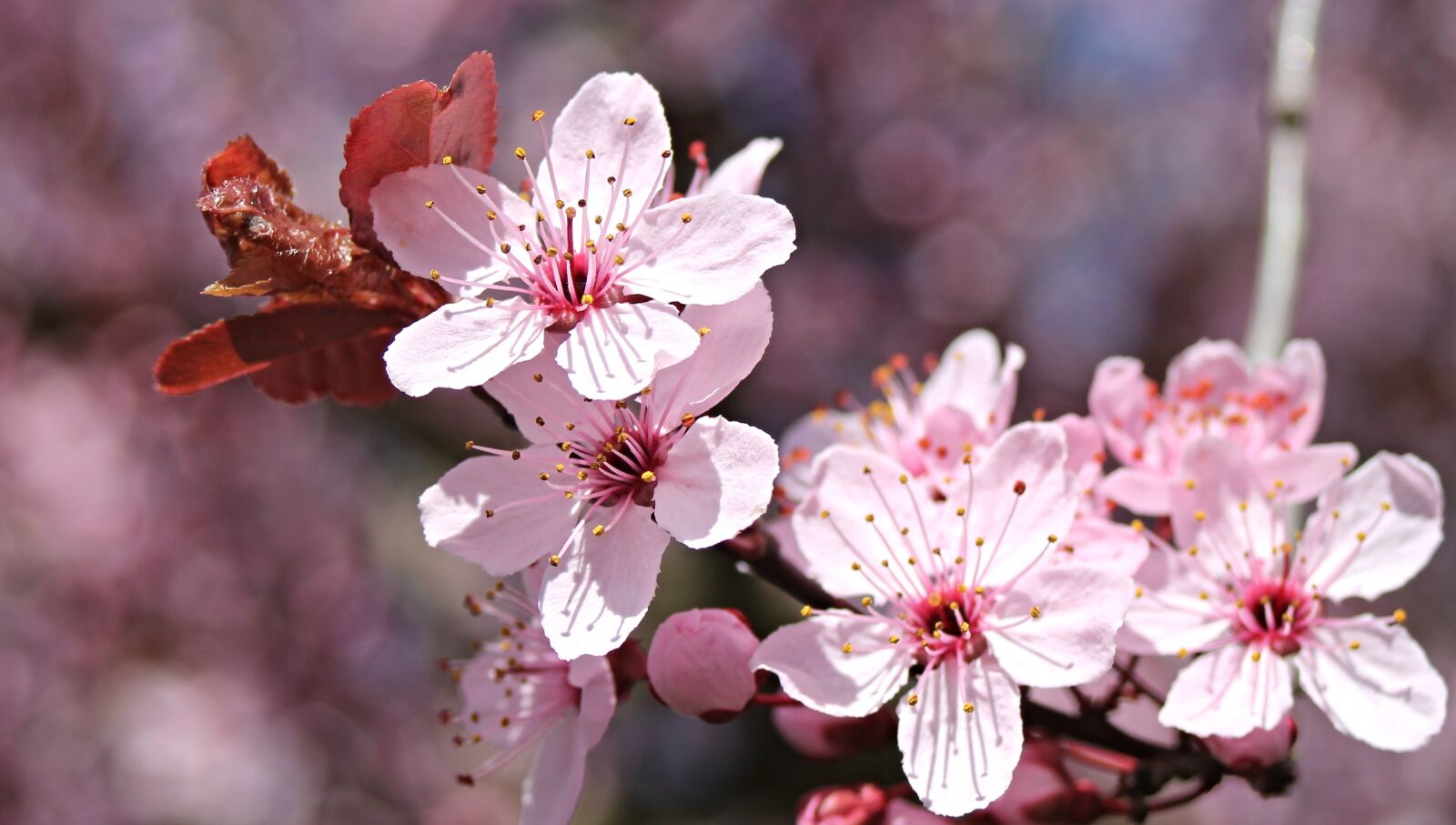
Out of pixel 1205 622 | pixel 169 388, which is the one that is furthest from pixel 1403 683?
pixel 169 388

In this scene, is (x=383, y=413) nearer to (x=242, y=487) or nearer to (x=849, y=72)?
(x=242, y=487)

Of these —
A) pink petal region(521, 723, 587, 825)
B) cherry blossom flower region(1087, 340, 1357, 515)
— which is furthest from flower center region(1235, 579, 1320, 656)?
pink petal region(521, 723, 587, 825)

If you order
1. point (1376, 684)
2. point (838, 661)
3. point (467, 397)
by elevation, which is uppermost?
point (838, 661)

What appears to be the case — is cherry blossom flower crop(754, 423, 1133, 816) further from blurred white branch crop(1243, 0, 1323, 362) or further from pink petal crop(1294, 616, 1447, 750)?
blurred white branch crop(1243, 0, 1323, 362)

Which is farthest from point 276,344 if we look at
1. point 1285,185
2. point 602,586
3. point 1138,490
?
point 1285,185

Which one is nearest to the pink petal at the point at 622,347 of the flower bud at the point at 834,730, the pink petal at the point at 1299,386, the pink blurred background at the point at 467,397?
the flower bud at the point at 834,730

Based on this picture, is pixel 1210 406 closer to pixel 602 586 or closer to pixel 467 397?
pixel 602 586

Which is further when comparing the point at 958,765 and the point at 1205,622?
the point at 1205,622

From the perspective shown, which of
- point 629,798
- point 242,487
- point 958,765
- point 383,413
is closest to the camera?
point 958,765
